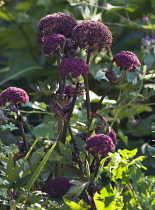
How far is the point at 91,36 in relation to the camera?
123cm

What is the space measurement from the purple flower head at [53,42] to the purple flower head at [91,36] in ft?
0.13

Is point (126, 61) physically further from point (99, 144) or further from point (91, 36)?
point (99, 144)

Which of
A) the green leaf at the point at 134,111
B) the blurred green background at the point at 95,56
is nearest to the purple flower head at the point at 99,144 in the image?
the blurred green background at the point at 95,56

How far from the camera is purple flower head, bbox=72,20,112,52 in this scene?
123 centimetres

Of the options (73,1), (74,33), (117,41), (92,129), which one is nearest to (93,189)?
(92,129)

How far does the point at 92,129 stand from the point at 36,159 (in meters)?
0.19

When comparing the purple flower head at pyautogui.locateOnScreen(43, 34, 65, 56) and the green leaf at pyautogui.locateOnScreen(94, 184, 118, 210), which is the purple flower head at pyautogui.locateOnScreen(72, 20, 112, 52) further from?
the green leaf at pyautogui.locateOnScreen(94, 184, 118, 210)

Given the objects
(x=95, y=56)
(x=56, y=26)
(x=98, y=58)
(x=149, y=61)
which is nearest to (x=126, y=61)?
(x=56, y=26)

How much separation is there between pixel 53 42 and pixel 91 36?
0.35 ft

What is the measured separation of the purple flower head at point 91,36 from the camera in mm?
1227

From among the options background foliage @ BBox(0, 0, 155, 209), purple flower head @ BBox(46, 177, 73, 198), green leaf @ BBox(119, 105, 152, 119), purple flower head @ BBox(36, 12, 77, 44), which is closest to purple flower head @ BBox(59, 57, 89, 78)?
purple flower head @ BBox(36, 12, 77, 44)

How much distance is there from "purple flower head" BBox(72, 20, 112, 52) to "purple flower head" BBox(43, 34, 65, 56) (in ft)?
0.13

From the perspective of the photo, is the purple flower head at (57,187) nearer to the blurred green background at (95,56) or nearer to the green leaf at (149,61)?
the blurred green background at (95,56)

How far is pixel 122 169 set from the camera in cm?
109
